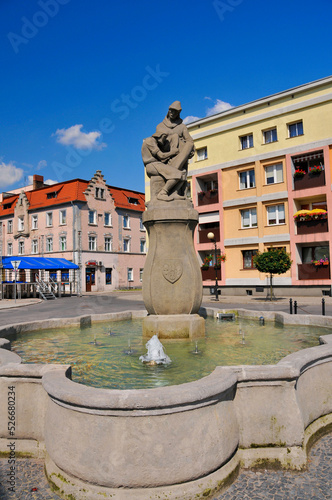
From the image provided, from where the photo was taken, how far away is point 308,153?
28.8 meters

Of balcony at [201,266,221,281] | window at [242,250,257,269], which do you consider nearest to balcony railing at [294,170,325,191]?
window at [242,250,257,269]

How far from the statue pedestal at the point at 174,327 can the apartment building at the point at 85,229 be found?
37976 millimetres

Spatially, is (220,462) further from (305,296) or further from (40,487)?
(305,296)

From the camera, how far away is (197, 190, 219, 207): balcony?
34.0 metres

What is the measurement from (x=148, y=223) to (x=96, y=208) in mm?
41962

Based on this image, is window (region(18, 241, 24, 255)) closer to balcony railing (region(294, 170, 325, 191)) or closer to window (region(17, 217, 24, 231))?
window (region(17, 217, 24, 231))

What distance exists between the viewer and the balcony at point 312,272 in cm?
2742

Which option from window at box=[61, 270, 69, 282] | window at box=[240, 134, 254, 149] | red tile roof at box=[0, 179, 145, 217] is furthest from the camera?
red tile roof at box=[0, 179, 145, 217]

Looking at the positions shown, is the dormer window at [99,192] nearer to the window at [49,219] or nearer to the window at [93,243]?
the window at [93,243]

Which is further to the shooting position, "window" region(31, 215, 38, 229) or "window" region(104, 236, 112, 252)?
"window" region(31, 215, 38, 229)

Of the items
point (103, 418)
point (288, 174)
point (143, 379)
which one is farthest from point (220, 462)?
point (288, 174)

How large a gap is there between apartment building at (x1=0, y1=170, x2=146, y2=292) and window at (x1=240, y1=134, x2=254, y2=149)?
2196 centimetres

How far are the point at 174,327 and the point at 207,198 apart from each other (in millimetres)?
28042

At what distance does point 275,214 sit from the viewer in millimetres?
30641
